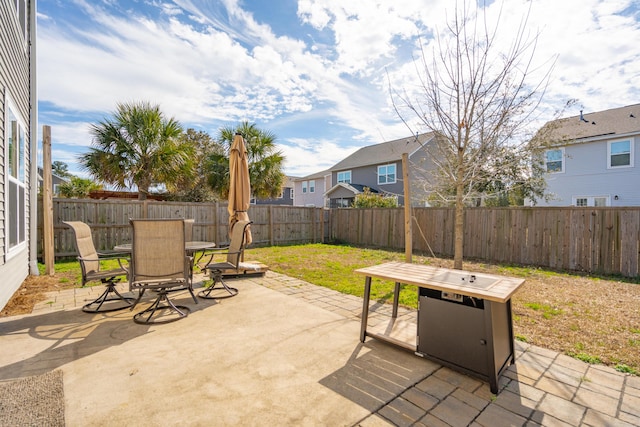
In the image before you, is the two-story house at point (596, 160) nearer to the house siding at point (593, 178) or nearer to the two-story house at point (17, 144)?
the house siding at point (593, 178)

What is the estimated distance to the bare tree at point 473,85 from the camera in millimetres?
4895

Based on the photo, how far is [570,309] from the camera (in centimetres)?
405

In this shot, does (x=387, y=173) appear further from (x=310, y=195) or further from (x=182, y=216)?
(x=182, y=216)

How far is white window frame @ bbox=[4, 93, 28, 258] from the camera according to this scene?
4.14 m

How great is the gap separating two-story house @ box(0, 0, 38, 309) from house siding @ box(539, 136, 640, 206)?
658 inches

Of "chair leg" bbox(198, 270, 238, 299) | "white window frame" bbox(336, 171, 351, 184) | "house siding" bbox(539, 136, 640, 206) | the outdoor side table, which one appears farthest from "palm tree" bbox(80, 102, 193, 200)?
"house siding" bbox(539, 136, 640, 206)

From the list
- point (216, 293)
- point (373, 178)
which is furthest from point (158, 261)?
point (373, 178)

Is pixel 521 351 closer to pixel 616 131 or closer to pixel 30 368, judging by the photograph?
pixel 30 368

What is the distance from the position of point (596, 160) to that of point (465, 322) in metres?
15.7

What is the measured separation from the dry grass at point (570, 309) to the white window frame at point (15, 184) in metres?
0.82

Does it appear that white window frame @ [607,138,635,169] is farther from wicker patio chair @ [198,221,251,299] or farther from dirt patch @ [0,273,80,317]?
dirt patch @ [0,273,80,317]

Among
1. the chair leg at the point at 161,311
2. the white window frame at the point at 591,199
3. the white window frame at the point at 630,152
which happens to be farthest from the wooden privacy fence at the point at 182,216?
the white window frame at the point at 630,152

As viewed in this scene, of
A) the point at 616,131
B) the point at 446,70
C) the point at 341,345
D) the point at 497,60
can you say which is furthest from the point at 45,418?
the point at 616,131

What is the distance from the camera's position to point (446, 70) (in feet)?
17.1
